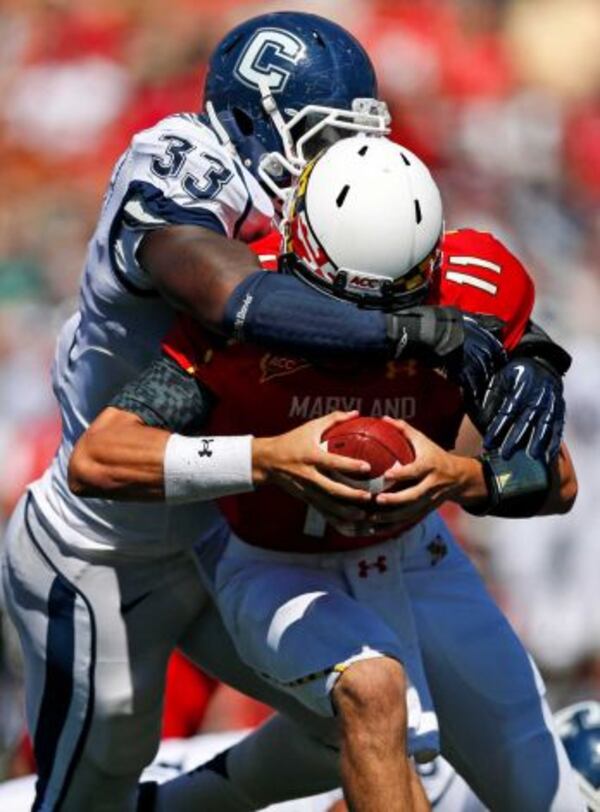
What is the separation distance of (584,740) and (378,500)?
5.08ft

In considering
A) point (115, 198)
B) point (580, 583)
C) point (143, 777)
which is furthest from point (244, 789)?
point (580, 583)

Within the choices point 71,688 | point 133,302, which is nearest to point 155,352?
point 133,302

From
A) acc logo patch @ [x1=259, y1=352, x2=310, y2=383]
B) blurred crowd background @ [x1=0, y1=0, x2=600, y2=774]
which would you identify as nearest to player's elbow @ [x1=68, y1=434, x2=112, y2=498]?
acc logo patch @ [x1=259, y1=352, x2=310, y2=383]

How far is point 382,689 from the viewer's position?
4.17 m

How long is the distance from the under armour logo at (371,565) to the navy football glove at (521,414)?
0.43m

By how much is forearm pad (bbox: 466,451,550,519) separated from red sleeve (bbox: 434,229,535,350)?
0.26 metres

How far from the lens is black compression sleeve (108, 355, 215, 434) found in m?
4.30

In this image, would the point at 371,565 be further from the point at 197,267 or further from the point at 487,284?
the point at 197,267

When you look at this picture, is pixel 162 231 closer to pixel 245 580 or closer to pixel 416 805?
pixel 245 580

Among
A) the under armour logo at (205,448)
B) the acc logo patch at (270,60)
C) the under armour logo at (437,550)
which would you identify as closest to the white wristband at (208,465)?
the under armour logo at (205,448)

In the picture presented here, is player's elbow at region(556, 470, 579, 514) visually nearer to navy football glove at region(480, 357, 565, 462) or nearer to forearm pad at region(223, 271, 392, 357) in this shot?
navy football glove at region(480, 357, 565, 462)

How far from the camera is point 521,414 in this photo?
14.0 feet

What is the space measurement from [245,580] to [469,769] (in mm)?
641

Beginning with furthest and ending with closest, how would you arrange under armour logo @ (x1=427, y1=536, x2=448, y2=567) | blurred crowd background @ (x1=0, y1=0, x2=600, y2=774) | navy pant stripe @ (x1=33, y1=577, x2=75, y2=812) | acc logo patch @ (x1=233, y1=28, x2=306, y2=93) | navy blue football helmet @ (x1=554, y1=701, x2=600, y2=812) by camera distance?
blurred crowd background @ (x1=0, y1=0, x2=600, y2=774), navy blue football helmet @ (x1=554, y1=701, x2=600, y2=812), navy pant stripe @ (x1=33, y1=577, x2=75, y2=812), under armour logo @ (x1=427, y1=536, x2=448, y2=567), acc logo patch @ (x1=233, y1=28, x2=306, y2=93)
